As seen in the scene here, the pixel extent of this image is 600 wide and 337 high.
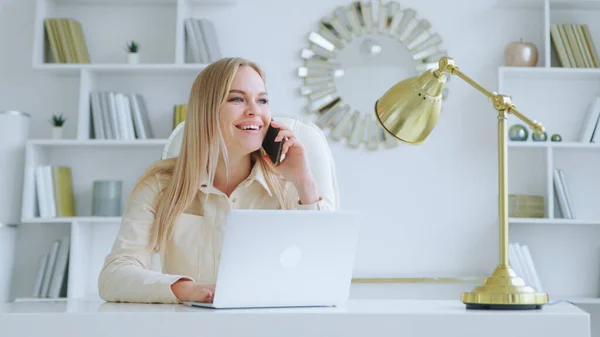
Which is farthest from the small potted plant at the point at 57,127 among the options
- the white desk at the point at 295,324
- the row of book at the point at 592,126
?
the white desk at the point at 295,324

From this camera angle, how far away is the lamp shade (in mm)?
1505

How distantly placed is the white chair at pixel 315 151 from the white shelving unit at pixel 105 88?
1.18m

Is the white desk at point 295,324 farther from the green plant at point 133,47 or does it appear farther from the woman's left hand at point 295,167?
the green plant at point 133,47

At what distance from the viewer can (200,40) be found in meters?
3.56

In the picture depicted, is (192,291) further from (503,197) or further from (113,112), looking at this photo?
(113,112)

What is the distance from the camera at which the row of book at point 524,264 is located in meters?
3.46

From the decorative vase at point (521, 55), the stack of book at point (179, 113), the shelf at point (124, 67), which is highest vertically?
the decorative vase at point (521, 55)

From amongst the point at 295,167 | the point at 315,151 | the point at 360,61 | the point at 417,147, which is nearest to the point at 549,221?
the point at 417,147

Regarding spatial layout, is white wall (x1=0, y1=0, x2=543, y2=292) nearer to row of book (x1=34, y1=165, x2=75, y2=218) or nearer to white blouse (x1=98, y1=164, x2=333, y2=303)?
row of book (x1=34, y1=165, x2=75, y2=218)

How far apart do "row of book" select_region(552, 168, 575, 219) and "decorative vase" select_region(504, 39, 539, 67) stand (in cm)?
49

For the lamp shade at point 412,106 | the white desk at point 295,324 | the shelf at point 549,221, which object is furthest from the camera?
the shelf at point 549,221

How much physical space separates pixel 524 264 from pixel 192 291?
7.58 ft

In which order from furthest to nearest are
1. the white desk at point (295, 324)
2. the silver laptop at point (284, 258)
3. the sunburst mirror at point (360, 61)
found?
the sunburst mirror at point (360, 61), the silver laptop at point (284, 258), the white desk at point (295, 324)

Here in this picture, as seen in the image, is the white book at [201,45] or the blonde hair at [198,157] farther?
the white book at [201,45]
